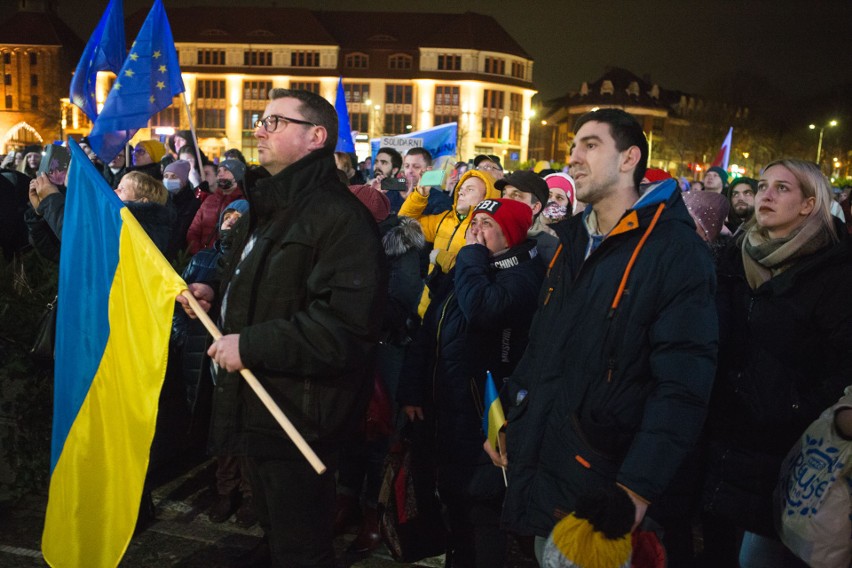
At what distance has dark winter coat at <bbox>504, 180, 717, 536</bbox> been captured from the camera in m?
2.46

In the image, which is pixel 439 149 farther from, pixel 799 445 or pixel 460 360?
pixel 799 445

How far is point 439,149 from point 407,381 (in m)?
7.83

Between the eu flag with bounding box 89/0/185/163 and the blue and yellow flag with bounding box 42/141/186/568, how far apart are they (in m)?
3.64

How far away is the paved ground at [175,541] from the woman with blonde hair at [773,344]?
1550 millimetres

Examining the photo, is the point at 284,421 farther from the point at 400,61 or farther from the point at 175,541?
the point at 400,61

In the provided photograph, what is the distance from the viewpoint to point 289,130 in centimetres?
320

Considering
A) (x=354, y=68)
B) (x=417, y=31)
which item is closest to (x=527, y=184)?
(x=354, y=68)

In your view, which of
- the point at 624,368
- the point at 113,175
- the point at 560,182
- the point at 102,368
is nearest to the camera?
the point at 624,368

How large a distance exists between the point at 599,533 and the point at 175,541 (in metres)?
2.92

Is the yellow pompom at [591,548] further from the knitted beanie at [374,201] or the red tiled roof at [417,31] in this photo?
the red tiled roof at [417,31]

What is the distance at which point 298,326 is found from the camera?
9.62ft

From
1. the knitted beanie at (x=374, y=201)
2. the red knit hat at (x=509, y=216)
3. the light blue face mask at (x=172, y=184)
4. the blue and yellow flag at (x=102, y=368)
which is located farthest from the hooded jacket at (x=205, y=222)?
the red knit hat at (x=509, y=216)

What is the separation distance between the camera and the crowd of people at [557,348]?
2.57 meters

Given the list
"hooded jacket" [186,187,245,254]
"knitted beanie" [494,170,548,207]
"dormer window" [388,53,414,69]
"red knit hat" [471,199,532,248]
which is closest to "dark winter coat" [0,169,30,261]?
"hooded jacket" [186,187,245,254]
